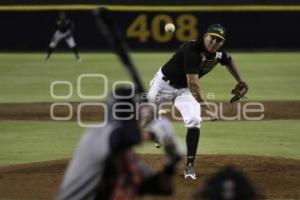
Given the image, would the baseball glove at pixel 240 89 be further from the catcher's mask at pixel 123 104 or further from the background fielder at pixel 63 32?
the background fielder at pixel 63 32

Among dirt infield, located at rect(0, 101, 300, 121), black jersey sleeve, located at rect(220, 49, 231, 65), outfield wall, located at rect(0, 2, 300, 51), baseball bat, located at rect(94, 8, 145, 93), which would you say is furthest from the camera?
outfield wall, located at rect(0, 2, 300, 51)

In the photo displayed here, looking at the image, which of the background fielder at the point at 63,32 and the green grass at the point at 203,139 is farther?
the background fielder at the point at 63,32

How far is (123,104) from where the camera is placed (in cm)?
451

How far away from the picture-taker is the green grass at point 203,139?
10.8 m

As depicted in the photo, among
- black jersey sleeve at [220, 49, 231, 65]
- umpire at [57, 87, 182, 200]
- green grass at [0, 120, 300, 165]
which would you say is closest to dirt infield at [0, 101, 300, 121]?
green grass at [0, 120, 300, 165]

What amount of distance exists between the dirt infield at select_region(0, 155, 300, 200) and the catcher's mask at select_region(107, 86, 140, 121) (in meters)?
3.42

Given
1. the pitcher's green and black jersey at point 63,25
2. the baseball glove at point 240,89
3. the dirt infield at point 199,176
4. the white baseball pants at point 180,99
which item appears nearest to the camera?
the dirt infield at point 199,176

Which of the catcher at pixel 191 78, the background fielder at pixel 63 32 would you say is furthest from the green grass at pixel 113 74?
the catcher at pixel 191 78

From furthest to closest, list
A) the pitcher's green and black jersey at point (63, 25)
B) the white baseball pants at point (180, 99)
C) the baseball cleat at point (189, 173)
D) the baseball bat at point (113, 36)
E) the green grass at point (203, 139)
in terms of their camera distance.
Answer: the pitcher's green and black jersey at point (63, 25) → the green grass at point (203, 139) → the white baseball pants at point (180, 99) → the baseball cleat at point (189, 173) → the baseball bat at point (113, 36)

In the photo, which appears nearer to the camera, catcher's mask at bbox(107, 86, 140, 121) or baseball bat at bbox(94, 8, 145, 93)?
catcher's mask at bbox(107, 86, 140, 121)

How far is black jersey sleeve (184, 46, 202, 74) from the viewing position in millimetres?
8875

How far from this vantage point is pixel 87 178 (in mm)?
4387

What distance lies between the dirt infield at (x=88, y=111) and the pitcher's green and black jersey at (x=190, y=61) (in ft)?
14.8

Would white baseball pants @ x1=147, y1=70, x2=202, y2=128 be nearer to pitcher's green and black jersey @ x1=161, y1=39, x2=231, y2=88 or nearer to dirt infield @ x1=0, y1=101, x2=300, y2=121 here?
pitcher's green and black jersey @ x1=161, y1=39, x2=231, y2=88
